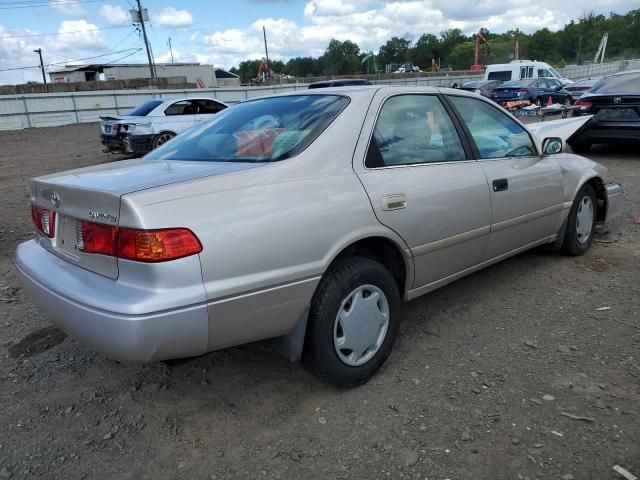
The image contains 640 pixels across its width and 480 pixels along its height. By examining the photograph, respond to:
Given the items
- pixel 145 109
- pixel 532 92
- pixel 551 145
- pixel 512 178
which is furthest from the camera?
pixel 532 92

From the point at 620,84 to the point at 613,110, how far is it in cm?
71

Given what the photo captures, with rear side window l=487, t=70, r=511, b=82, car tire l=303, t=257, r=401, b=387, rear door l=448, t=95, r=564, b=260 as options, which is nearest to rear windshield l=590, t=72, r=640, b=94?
rear door l=448, t=95, r=564, b=260

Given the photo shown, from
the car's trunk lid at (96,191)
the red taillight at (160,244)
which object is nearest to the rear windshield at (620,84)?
the car's trunk lid at (96,191)

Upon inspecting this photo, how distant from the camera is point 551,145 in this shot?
4.07 m

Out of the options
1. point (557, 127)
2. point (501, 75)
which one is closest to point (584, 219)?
point (557, 127)

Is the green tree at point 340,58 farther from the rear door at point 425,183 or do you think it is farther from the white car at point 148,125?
the rear door at point 425,183

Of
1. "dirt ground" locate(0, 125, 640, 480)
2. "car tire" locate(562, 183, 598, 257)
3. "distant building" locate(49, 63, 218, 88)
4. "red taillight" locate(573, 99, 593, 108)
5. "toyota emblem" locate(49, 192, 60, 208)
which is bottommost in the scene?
"dirt ground" locate(0, 125, 640, 480)

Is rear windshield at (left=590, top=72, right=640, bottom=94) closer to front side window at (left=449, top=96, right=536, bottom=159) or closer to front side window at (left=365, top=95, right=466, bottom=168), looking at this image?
front side window at (left=449, top=96, right=536, bottom=159)

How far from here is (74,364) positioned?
3.17 metres

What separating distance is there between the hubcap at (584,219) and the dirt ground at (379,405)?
815 mm

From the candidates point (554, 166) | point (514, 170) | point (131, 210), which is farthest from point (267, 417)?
point (554, 166)

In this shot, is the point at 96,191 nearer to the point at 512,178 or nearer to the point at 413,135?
the point at 413,135

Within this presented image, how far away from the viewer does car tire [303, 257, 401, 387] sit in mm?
2543

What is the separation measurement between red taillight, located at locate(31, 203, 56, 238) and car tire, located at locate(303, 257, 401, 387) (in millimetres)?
1393
